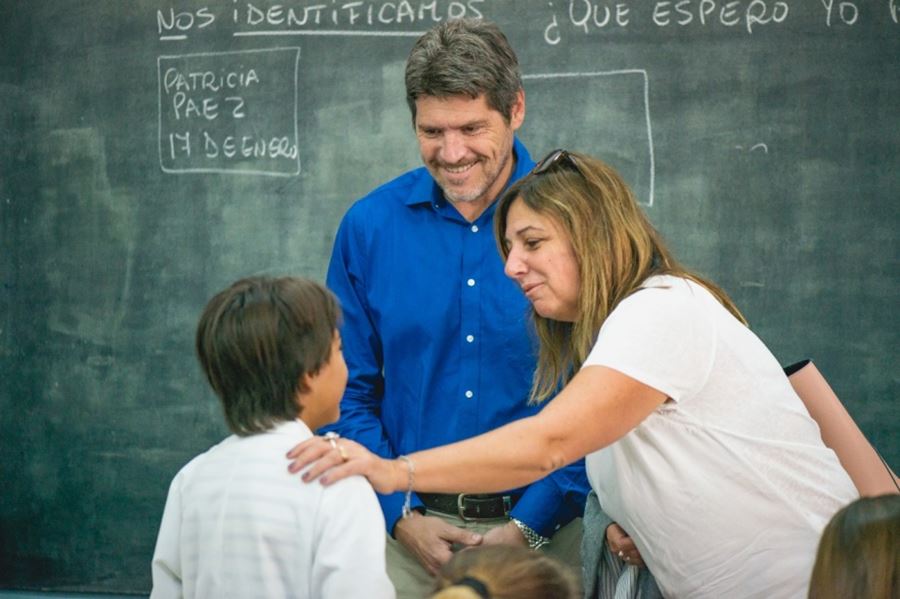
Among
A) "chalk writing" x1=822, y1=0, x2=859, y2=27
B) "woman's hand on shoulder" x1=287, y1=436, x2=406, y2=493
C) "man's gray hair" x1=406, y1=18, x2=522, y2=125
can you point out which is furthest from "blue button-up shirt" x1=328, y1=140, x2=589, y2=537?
"chalk writing" x1=822, y1=0, x2=859, y2=27

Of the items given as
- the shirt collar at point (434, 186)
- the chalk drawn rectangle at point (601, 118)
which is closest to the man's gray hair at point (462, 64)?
the shirt collar at point (434, 186)

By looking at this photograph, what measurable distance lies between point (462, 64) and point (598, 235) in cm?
58

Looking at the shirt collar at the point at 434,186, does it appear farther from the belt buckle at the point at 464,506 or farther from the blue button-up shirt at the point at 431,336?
the belt buckle at the point at 464,506

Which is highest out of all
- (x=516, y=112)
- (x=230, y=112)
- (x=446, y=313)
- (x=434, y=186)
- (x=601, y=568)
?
(x=230, y=112)

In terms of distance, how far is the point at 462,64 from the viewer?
2473 mm

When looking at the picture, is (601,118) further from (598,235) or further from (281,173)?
(598,235)

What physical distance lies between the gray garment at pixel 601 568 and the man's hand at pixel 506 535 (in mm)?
205

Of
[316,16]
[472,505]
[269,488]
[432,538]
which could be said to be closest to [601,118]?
[316,16]

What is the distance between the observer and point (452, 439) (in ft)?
8.40

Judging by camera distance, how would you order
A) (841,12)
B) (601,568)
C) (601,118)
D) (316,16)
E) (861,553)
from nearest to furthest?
(861,553)
(601,568)
(841,12)
(601,118)
(316,16)

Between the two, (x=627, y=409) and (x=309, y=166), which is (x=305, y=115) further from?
(x=627, y=409)

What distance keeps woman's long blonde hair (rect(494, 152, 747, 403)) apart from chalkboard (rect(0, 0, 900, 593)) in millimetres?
1798

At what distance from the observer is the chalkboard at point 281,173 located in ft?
12.5

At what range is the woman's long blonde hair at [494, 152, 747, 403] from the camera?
6.73 ft
